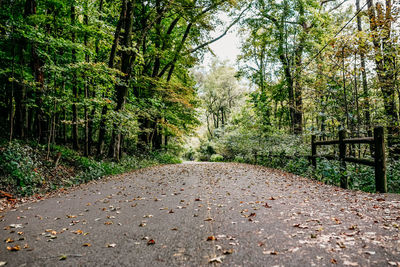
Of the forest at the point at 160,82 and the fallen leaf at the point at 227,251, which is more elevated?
the forest at the point at 160,82

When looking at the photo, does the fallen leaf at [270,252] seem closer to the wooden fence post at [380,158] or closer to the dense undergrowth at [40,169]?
the wooden fence post at [380,158]

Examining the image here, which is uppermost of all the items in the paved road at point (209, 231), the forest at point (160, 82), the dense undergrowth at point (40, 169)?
the forest at point (160, 82)

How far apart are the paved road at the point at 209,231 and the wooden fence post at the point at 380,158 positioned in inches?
21.2

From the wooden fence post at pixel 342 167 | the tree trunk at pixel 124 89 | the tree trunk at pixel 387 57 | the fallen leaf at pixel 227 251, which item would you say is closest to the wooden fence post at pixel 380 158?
the wooden fence post at pixel 342 167

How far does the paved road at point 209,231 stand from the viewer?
2.48m

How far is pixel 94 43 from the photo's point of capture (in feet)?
40.4

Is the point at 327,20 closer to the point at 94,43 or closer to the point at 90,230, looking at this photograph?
the point at 94,43

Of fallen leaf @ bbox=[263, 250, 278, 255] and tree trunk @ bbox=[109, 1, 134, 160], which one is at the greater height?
tree trunk @ bbox=[109, 1, 134, 160]

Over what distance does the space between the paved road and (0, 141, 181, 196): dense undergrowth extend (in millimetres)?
1433

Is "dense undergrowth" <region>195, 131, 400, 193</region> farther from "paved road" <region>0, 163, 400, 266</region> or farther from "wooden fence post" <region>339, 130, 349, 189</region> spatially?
"paved road" <region>0, 163, 400, 266</region>

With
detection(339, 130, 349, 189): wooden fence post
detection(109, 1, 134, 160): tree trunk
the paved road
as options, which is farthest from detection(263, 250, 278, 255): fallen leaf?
detection(109, 1, 134, 160): tree trunk

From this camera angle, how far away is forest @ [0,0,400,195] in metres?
7.31

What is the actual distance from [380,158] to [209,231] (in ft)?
15.0

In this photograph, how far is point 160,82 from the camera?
15414 mm
